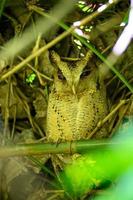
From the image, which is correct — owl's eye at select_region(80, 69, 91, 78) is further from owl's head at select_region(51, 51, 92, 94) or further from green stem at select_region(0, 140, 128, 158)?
green stem at select_region(0, 140, 128, 158)

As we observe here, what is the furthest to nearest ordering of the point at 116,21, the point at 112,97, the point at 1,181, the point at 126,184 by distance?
the point at 112,97 → the point at 1,181 → the point at 116,21 → the point at 126,184

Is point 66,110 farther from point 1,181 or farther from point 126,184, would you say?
point 126,184

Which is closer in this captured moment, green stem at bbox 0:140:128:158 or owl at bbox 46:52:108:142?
green stem at bbox 0:140:128:158

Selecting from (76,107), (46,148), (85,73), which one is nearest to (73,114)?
(76,107)

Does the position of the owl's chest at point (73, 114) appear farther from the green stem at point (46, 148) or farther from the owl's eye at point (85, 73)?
the green stem at point (46, 148)

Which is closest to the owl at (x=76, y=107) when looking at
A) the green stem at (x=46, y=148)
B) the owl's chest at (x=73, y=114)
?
the owl's chest at (x=73, y=114)

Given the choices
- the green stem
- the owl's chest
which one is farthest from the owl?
the green stem

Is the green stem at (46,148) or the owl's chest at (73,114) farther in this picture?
the owl's chest at (73,114)

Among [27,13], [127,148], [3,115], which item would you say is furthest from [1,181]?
[127,148]
